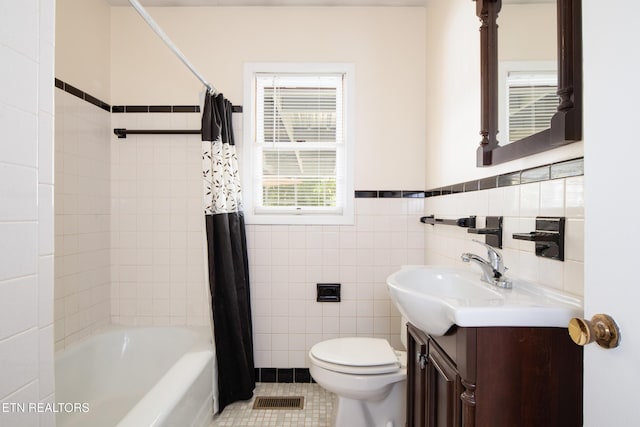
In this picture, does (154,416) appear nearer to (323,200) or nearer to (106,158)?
(323,200)

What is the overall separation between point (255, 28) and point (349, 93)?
78 centimetres

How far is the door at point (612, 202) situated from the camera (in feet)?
1.94

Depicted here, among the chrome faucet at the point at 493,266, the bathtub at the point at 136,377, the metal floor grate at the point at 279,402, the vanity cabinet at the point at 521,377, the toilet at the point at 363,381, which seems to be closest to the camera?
the vanity cabinet at the point at 521,377

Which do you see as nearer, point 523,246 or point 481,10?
point 523,246

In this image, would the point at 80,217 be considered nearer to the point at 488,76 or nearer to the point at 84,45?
the point at 84,45

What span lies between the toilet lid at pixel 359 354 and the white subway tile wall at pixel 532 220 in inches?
23.5

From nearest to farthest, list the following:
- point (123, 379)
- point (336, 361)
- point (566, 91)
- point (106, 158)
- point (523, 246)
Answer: point (566, 91) → point (523, 246) → point (336, 361) → point (123, 379) → point (106, 158)

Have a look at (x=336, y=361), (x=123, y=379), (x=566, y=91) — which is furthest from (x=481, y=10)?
(x=123, y=379)

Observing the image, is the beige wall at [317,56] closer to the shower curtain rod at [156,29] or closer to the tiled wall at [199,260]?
the tiled wall at [199,260]

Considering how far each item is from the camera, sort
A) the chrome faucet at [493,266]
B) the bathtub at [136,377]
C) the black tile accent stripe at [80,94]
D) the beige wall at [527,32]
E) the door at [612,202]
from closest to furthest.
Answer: the door at [612,202], the beige wall at [527,32], the chrome faucet at [493,266], the bathtub at [136,377], the black tile accent stripe at [80,94]

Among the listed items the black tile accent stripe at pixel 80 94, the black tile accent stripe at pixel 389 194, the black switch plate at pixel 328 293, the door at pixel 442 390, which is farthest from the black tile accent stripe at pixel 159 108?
the door at pixel 442 390

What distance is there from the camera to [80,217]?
209 cm

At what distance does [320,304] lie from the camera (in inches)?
94.0

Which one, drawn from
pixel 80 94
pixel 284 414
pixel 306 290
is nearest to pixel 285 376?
pixel 284 414
